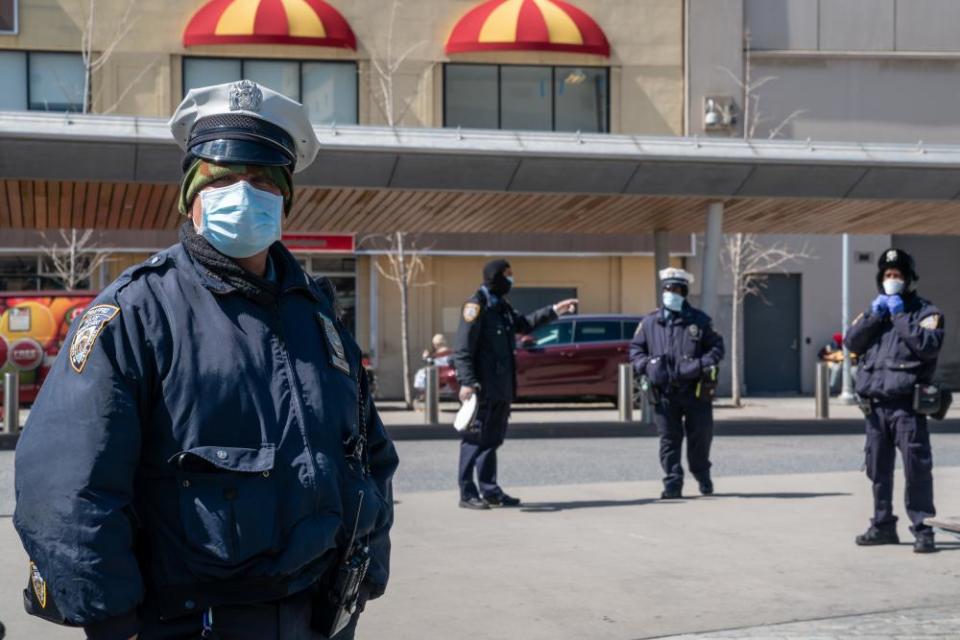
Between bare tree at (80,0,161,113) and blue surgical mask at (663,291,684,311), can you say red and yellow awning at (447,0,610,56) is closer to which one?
bare tree at (80,0,161,113)

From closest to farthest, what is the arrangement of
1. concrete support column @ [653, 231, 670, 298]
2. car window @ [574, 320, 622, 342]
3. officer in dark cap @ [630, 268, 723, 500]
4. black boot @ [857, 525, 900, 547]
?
black boot @ [857, 525, 900, 547], officer in dark cap @ [630, 268, 723, 500], concrete support column @ [653, 231, 670, 298], car window @ [574, 320, 622, 342]

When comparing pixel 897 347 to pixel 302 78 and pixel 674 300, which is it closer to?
pixel 674 300

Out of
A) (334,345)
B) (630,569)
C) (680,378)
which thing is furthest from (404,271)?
(334,345)

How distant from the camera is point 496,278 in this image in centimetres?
1043

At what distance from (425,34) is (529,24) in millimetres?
2287

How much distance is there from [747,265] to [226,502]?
1084 inches

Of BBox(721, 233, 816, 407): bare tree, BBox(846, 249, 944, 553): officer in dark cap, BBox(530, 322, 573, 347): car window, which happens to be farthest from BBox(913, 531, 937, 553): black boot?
BBox(721, 233, 816, 407): bare tree

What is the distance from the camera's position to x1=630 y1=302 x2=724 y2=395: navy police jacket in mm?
11008

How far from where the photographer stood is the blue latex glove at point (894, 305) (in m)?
8.41

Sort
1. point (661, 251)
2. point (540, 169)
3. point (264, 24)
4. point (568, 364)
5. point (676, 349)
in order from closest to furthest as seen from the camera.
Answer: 1. point (676, 349)
2. point (540, 169)
3. point (661, 251)
4. point (568, 364)
5. point (264, 24)

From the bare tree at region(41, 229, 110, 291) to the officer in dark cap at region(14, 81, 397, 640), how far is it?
25.1 metres

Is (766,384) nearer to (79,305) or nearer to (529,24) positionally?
(529,24)

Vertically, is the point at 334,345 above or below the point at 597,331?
above

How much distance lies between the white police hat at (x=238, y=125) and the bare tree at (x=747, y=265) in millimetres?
24710
